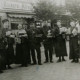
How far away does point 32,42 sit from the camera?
1130 centimetres

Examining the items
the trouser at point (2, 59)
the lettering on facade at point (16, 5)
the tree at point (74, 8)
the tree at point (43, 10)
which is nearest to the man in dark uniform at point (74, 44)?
the trouser at point (2, 59)

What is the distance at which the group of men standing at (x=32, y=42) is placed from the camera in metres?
10.7

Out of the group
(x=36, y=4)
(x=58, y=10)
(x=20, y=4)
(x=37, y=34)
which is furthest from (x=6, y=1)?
(x=37, y=34)

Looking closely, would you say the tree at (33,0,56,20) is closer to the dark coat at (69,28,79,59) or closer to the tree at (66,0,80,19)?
the tree at (66,0,80,19)

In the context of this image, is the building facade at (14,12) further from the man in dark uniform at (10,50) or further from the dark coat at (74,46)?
the man in dark uniform at (10,50)

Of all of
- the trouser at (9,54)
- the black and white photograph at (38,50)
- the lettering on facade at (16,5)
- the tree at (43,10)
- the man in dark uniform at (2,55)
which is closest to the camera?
the black and white photograph at (38,50)

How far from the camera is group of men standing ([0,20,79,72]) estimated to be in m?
10.7

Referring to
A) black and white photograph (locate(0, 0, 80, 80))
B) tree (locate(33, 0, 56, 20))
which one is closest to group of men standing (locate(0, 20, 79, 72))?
black and white photograph (locate(0, 0, 80, 80))

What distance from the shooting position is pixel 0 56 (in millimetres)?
10477

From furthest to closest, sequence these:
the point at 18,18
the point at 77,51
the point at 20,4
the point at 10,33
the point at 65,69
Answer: the point at 20,4 < the point at 18,18 < the point at 77,51 < the point at 10,33 < the point at 65,69

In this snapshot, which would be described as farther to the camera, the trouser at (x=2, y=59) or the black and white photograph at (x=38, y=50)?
the trouser at (x=2, y=59)

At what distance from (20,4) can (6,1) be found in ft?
6.29

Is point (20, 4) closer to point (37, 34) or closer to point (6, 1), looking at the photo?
point (6, 1)

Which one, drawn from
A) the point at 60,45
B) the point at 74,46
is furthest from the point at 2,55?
the point at 74,46
